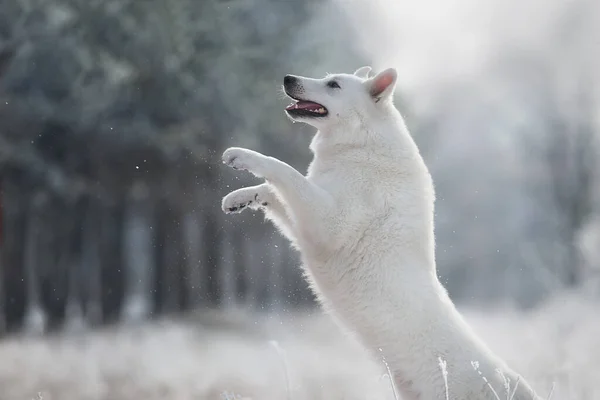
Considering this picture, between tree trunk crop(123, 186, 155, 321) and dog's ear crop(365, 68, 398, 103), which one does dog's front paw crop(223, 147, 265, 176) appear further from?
tree trunk crop(123, 186, 155, 321)

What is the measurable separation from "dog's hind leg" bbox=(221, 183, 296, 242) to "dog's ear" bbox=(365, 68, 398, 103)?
96 cm

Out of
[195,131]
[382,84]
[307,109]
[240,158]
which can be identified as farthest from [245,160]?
[195,131]

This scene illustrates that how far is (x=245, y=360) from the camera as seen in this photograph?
42.2 ft

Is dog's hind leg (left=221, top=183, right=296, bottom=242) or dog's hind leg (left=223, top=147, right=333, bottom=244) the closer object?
dog's hind leg (left=223, top=147, right=333, bottom=244)

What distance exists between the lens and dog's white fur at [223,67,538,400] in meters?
5.18

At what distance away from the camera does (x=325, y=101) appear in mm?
6082

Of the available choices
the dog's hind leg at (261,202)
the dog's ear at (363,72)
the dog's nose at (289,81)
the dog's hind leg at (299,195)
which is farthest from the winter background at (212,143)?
the dog's hind leg at (299,195)

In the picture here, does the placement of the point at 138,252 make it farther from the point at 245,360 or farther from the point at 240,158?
the point at 240,158

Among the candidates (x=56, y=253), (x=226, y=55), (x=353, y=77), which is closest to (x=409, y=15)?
(x=226, y=55)

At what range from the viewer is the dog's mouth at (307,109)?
607 cm

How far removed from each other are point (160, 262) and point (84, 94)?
519 cm

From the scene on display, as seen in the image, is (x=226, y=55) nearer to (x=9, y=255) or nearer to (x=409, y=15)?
(x=409, y=15)

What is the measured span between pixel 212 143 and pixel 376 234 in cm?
1403

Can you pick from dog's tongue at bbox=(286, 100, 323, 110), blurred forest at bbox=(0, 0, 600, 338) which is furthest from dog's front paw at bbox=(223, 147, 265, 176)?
blurred forest at bbox=(0, 0, 600, 338)
